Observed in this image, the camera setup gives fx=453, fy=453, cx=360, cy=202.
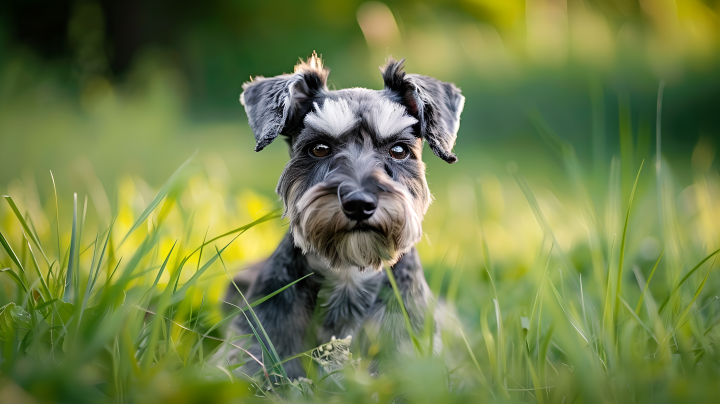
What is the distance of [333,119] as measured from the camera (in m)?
2.71

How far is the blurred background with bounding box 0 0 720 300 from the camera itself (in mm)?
5734

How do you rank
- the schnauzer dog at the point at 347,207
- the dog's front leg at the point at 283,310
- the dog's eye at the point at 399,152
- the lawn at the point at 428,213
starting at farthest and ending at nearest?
the dog's eye at the point at 399,152 < the dog's front leg at the point at 283,310 < the schnauzer dog at the point at 347,207 < the lawn at the point at 428,213

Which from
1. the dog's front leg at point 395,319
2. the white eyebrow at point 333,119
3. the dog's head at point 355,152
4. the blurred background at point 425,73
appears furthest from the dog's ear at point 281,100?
the blurred background at point 425,73

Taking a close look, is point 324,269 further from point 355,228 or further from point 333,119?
point 333,119

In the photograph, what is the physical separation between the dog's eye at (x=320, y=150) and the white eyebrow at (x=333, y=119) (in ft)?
0.33

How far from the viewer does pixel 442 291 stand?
4414mm

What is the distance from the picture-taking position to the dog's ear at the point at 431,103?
289cm

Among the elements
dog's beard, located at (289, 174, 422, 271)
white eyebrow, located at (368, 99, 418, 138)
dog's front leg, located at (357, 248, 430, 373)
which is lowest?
dog's front leg, located at (357, 248, 430, 373)

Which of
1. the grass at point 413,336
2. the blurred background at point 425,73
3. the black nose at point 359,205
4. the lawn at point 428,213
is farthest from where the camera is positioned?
the blurred background at point 425,73

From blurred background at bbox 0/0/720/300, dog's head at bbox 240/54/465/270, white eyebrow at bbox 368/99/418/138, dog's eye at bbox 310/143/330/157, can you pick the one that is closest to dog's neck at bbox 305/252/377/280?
dog's head at bbox 240/54/465/270

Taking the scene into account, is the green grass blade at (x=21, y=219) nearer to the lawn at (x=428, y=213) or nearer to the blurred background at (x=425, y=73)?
the lawn at (x=428, y=213)

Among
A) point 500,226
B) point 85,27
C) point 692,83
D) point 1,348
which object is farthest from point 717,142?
point 85,27

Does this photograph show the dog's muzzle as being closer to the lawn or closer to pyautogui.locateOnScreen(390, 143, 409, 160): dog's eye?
the lawn

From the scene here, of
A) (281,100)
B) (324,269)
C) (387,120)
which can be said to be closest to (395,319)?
(324,269)
